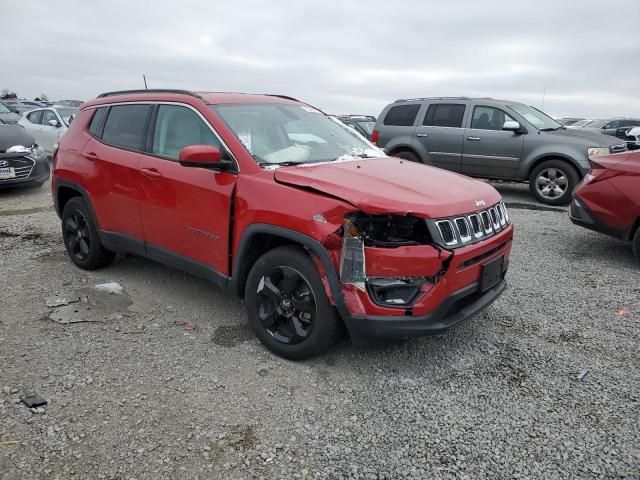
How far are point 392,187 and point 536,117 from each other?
769cm

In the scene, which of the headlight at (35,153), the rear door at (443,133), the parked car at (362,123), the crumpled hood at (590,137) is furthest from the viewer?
the parked car at (362,123)

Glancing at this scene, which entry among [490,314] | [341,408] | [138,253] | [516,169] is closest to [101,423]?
[341,408]

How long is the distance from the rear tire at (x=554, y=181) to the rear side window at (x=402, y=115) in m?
2.66

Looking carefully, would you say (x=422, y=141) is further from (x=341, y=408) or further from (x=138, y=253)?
(x=341, y=408)

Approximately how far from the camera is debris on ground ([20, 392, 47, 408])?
2.83m

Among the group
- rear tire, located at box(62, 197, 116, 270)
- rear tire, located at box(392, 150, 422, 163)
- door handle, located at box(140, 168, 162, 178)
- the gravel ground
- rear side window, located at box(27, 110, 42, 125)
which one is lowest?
the gravel ground

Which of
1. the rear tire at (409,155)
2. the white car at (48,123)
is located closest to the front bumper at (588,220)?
the rear tire at (409,155)

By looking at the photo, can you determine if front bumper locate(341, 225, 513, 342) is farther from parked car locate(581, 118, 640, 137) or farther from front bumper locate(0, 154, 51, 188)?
parked car locate(581, 118, 640, 137)

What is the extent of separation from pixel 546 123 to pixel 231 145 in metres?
7.91

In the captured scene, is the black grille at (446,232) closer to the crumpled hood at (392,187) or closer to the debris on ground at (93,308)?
the crumpled hood at (392,187)

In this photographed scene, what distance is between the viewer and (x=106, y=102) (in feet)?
15.6

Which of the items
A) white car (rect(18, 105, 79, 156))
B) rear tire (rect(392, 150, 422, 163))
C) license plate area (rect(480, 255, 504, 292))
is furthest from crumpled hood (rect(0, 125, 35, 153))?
license plate area (rect(480, 255, 504, 292))

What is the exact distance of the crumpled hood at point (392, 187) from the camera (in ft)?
9.45

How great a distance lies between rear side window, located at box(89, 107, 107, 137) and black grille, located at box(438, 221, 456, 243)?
339cm
